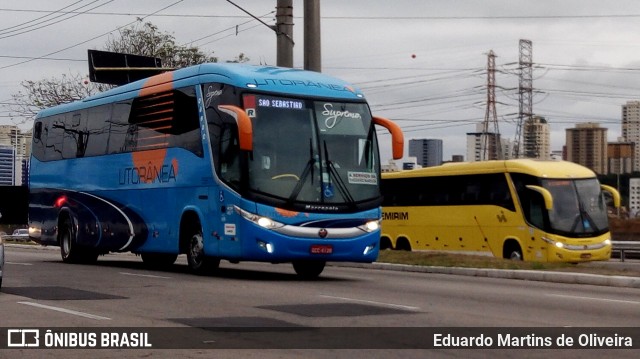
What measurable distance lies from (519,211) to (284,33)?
9.06 metres

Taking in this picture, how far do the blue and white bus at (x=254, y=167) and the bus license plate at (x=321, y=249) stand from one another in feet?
0.06

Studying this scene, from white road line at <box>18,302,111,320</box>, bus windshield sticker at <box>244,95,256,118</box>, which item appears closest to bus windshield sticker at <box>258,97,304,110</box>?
bus windshield sticker at <box>244,95,256,118</box>

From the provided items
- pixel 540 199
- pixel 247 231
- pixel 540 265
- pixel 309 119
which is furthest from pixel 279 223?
pixel 540 199

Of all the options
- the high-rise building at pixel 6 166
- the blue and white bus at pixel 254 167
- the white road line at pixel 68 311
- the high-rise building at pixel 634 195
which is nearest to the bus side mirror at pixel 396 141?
the blue and white bus at pixel 254 167

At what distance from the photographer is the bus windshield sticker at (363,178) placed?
69.7ft

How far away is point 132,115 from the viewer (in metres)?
25.2

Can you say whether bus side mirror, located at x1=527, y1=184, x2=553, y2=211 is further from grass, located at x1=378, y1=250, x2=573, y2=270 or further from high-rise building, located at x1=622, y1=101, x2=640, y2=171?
high-rise building, located at x1=622, y1=101, x2=640, y2=171

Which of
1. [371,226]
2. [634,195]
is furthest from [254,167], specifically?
[634,195]

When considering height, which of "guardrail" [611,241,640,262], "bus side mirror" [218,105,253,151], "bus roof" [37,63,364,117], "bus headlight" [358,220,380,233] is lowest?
"guardrail" [611,241,640,262]

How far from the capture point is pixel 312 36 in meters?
31.6

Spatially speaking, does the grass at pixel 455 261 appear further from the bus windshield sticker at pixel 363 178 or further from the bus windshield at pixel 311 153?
the bus windshield at pixel 311 153

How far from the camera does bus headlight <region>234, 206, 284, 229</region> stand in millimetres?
20438

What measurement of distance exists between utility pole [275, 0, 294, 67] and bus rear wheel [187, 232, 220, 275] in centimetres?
1060

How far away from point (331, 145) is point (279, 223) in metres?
1.84
